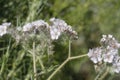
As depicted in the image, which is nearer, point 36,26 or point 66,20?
point 36,26

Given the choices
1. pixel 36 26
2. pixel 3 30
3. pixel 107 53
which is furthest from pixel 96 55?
pixel 3 30

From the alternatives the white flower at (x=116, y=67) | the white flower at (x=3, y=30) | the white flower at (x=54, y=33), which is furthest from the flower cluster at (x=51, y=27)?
the white flower at (x=116, y=67)

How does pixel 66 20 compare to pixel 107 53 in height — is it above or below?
above

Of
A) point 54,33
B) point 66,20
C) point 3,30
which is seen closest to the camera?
point 54,33

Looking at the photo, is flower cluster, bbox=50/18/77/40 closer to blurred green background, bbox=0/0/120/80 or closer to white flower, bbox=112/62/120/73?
blurred green background, bbox=0/0/120/80

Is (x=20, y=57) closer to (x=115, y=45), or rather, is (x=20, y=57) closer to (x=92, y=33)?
(x=115, y=45)

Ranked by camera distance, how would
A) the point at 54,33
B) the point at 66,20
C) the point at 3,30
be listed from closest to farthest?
the point at 54,33 → the point at 3,30 → the point at 66,20

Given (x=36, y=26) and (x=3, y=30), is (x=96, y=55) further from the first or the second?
(x=3, y=30)

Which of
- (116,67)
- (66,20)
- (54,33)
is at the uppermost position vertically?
(66,20)
